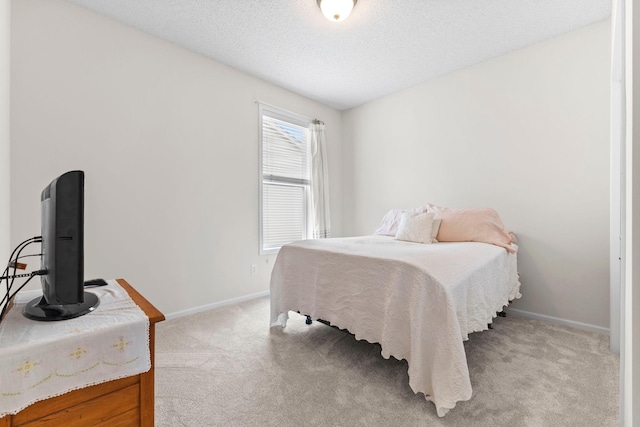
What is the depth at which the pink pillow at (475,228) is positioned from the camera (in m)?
2.51

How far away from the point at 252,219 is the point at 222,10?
1989 millimetres

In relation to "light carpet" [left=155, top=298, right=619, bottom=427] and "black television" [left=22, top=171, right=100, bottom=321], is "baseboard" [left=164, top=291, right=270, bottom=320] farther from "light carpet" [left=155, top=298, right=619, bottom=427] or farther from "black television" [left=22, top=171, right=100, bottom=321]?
"black television" [left=22, top=171, right=100, bottom=321]

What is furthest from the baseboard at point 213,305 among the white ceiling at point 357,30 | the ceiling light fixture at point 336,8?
the ceiling light fixture at point 336,8

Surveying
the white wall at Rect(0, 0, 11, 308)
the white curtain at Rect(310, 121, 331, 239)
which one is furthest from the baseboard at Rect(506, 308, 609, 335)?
the white wall at Rect(0, 0, 11, 308)

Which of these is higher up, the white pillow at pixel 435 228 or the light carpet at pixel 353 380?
the white pillow at pixel 435 228

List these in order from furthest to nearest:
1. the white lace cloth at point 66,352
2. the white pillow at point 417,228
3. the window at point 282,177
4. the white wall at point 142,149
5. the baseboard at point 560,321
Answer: the window at point 282,177 < the white pillow at point 417,228 < the baseboard at point 560,321 < the white wall at point 142,149 < the white lace cloth at point 66,352

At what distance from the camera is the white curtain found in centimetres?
396

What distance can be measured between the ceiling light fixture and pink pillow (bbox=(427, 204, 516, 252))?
1.97 m

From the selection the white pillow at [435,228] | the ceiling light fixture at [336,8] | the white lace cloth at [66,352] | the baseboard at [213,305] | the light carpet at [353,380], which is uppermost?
the ceiling light fixture at [336,8]

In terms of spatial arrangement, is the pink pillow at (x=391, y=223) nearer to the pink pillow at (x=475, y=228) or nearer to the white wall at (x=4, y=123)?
the pink pillow at (x=475, y=228)

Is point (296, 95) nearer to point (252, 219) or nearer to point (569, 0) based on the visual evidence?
point (252, 219)

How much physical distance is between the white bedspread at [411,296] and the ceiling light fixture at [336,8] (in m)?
1.74

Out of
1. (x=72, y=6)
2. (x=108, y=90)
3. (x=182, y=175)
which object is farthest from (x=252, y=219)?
(x=72, y=6)

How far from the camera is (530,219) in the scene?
268 centimetres
